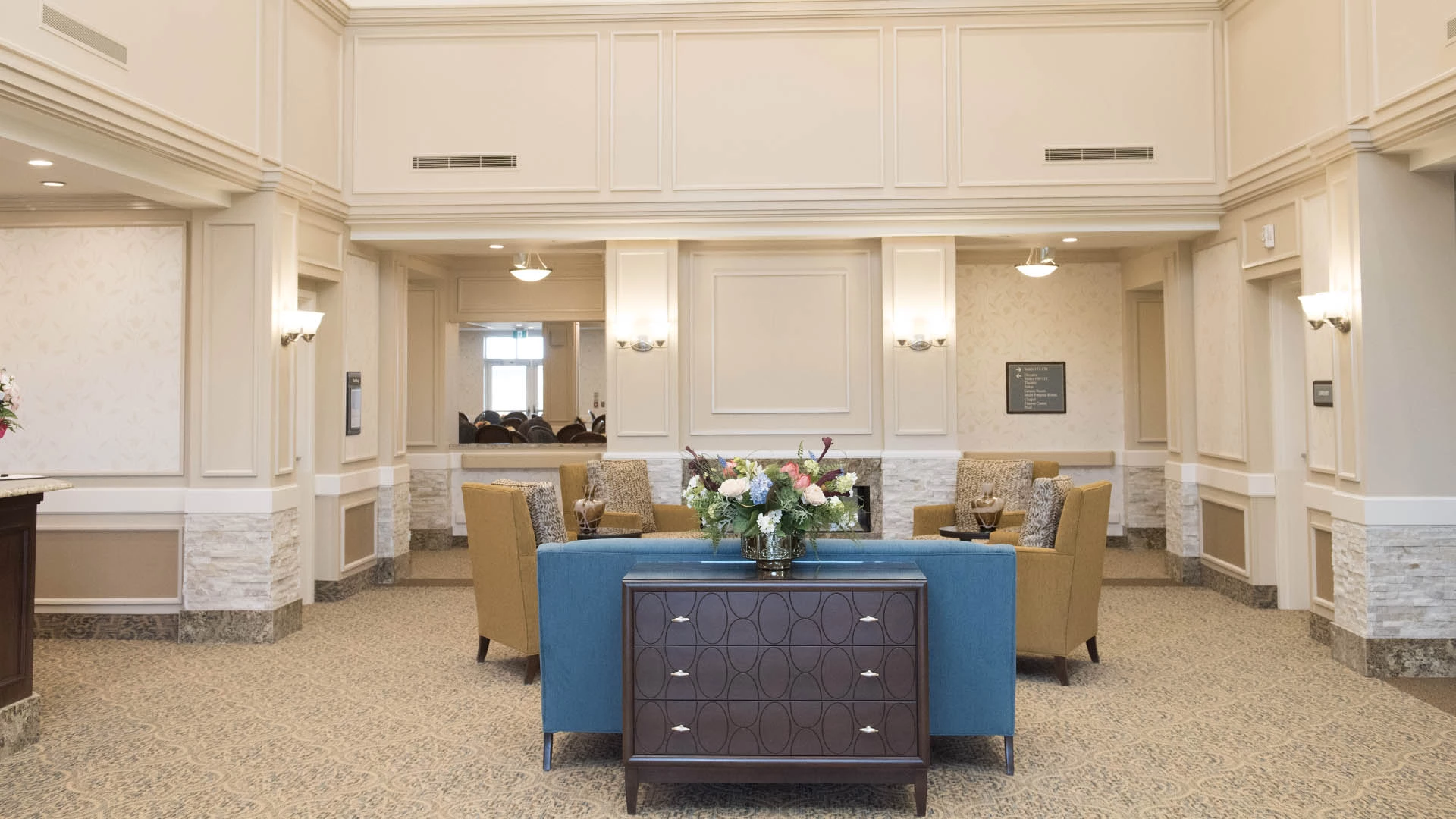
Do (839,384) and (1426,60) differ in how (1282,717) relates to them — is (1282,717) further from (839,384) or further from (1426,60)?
(839,384)

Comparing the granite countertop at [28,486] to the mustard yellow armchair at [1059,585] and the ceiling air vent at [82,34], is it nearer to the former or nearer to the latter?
the ceiling air vent at [82,34]

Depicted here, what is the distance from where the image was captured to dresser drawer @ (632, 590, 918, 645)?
3381 mm

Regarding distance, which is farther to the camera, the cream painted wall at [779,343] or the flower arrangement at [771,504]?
the cream painted wall at [779,343]

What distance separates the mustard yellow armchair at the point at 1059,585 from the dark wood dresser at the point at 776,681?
177 centimetres

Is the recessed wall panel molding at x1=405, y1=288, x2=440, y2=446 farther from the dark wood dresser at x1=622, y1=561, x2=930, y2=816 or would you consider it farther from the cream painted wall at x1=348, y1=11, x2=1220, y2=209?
the dark wood dresser at x1=622, y1=561, x2=930, y2=816

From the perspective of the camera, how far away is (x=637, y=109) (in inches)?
291

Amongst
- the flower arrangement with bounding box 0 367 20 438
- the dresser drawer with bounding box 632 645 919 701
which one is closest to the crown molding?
the flower arrangement with bounding box 0 367 20 438

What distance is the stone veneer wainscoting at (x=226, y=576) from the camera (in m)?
6.00

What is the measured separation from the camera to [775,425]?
769cm

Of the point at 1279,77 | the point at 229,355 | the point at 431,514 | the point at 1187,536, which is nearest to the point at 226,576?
the point at 229,355

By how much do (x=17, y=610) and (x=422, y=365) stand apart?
5.75 m

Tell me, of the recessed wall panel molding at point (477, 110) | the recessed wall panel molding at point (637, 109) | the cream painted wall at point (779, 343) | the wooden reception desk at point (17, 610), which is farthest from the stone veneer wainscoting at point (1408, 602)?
the wooden reception desk at point (17, 610)

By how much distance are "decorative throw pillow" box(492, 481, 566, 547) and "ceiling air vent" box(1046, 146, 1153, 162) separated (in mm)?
4922

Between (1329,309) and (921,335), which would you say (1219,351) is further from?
(921,335)
